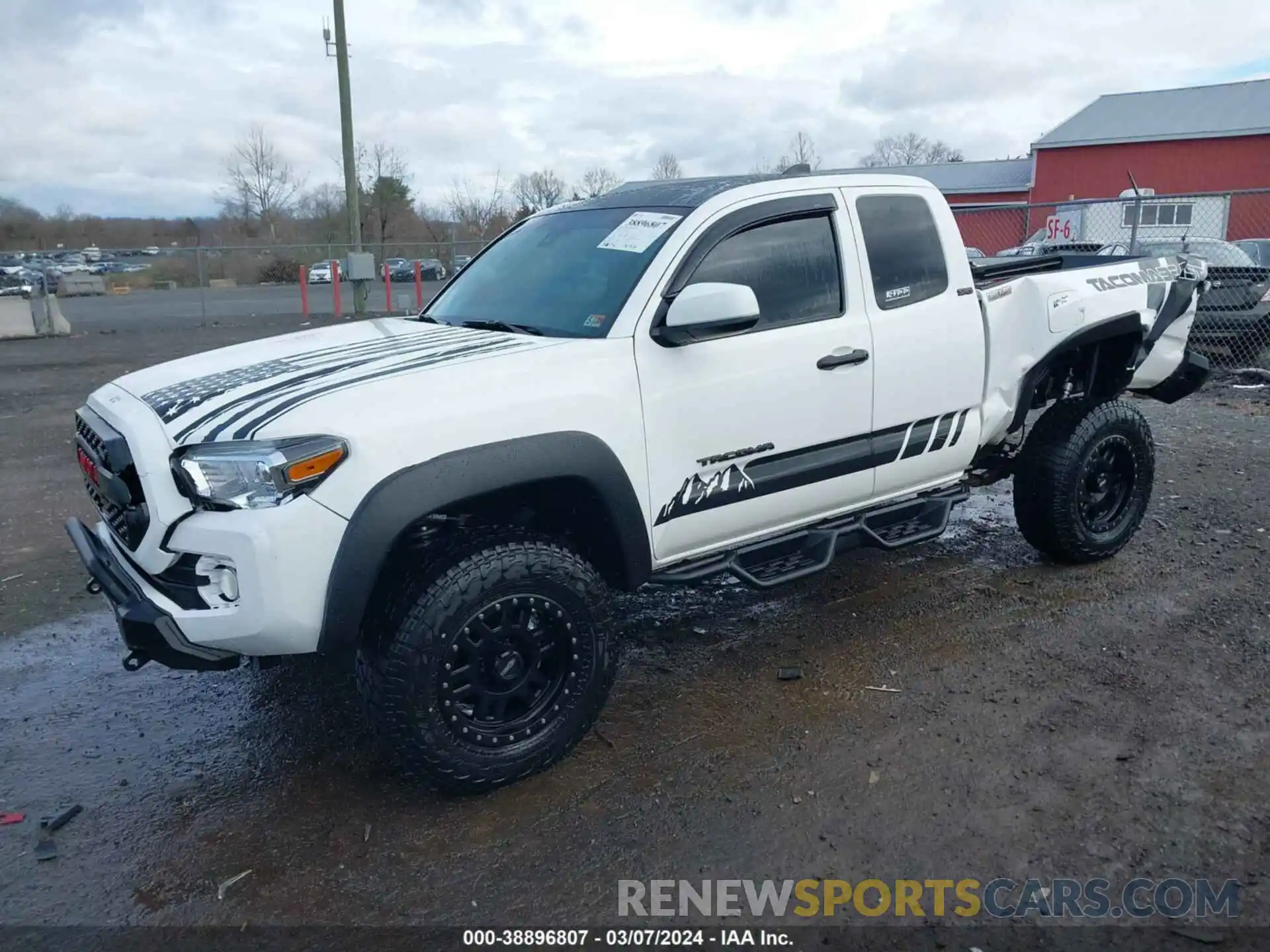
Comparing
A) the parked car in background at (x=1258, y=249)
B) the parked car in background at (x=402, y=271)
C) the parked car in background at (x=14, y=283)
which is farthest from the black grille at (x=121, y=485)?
the parked car in background at (x=402, y=271)

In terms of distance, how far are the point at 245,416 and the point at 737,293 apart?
5.34ft

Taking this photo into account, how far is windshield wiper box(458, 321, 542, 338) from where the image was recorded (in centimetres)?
371

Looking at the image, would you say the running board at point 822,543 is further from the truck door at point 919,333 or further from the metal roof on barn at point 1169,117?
the metal roof on barn at point 1169,117

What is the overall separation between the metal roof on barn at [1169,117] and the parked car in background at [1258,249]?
789 inches

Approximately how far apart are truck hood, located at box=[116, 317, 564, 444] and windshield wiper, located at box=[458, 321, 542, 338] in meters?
0.06

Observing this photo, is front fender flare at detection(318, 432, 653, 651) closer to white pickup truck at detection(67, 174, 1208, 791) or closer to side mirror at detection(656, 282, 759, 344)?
white pickup truck at detection(67, 174, 1208, 791)

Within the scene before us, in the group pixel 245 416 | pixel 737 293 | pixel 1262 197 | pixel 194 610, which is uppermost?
pixel 1262 197

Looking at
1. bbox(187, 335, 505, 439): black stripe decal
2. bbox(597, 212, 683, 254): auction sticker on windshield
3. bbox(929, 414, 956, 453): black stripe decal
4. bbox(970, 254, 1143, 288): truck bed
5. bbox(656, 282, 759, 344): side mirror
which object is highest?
bbox(597, 212, 683, 254): auction sticker on windshield

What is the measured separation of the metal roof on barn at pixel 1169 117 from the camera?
104 ft

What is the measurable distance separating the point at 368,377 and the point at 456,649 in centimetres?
91

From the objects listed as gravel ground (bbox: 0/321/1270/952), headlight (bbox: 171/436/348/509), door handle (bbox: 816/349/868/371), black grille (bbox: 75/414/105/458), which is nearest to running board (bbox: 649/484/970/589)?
gravel ground (bbox: 0/321/1270/952)

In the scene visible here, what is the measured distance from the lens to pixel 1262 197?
26500mm

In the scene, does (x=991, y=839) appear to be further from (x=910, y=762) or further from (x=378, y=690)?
(x=378, y=690)

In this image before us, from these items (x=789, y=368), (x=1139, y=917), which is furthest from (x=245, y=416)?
(x=1139, y=917)
